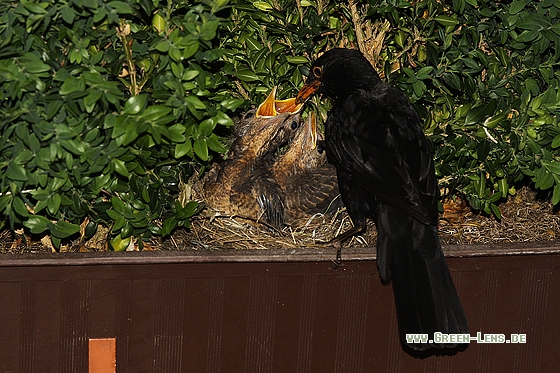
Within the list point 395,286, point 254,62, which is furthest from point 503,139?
point 254,62

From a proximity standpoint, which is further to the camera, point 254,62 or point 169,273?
point 254,62

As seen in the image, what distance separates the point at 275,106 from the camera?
175 inches

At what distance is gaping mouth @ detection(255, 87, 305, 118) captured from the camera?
14.5 ft

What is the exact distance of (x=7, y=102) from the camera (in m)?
3.11

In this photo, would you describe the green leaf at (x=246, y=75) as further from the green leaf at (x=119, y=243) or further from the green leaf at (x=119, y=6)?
the green leaf at (x=119, y=6)

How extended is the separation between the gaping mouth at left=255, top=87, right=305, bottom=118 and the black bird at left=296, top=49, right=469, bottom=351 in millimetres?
142

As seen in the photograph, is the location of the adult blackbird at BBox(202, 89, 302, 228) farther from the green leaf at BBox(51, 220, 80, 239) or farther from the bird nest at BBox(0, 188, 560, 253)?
the green leaf at BBox(51, 220, 80, 239)

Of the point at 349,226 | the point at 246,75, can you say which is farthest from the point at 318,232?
the point at 246,75

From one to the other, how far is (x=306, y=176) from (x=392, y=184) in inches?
34.7

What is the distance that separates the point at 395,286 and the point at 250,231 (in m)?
0.98

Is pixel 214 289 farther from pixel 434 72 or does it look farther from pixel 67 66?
pixel 434 72

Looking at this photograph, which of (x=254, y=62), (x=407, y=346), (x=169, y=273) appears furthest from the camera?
(x=254, y=62)

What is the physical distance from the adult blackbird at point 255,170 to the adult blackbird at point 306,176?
2.1 inches

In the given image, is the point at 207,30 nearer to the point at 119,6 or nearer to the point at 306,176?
the point at 119,6
